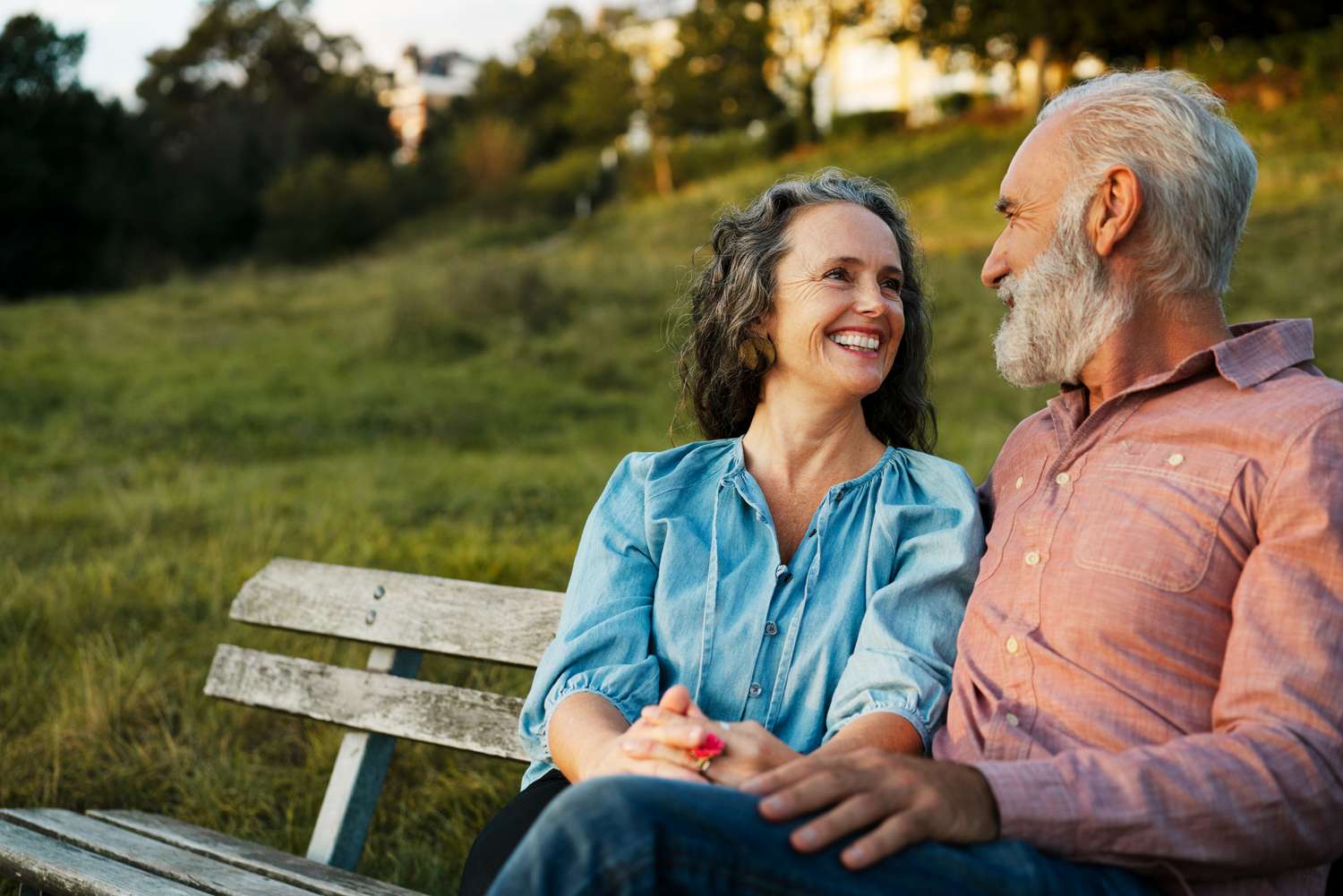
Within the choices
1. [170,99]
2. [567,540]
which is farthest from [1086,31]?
[170,99]

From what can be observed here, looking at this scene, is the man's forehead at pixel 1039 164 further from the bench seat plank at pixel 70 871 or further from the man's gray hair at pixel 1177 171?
the bench seat plank at pixel 70 871

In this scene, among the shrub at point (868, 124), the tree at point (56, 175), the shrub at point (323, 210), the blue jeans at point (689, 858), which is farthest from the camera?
the shrub at point (323, 210)

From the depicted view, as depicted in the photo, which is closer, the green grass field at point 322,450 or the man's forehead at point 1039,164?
the man's forehead at point 1039,164

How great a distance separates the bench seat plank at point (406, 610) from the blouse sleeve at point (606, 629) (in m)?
0.33

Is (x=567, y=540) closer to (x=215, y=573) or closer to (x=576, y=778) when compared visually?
(x=215, y=573)

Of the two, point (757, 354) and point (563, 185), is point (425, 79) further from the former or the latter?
point (757, 354)

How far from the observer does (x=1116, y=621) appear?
2266 millimetres

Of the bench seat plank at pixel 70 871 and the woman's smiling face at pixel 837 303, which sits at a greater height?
the woman's smiling face at pixel 837 303

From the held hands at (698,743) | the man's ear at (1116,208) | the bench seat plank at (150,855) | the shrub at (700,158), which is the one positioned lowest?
the bench seat plank at (150,855)

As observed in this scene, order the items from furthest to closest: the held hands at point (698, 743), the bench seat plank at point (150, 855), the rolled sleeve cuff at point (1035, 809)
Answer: the bench seat plank at point (150, 855), the held hands at point (698, 743), the rolled sleeve cuff at point (1035, 809)

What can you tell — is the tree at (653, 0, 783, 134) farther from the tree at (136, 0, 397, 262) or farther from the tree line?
the tree at (136, 0, 397, 262)

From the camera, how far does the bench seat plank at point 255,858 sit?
9.77ft

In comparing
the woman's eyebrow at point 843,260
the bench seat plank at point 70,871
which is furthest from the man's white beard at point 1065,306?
the bench seat plank at point 70,871

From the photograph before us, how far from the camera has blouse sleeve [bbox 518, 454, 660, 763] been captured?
8.85 ft
